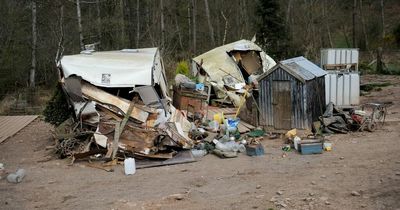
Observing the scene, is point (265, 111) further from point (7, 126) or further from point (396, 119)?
point (7, 126)

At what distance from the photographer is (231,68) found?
69.5 ft

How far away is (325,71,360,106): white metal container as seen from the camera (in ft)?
58.2

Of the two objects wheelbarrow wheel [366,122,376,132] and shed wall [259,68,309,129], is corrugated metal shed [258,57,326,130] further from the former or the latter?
wheelbarrow wheel [366,122,376,132]

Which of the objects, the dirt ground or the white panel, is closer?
the dirt ground

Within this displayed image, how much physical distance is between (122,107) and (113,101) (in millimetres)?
349

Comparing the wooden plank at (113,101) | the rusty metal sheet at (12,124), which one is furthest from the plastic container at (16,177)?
the rusty metal sheet at (12,124)

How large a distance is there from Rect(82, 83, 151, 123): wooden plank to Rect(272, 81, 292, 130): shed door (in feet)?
13.5

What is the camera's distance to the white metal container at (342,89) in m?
17.7

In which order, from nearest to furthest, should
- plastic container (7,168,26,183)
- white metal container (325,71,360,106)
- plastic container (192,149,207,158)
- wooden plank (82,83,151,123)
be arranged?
plastic container (7,168,26,183)
plastic container (192,149,207,158)
wooden plank (82,83,151,123)
white metal container (325,71,360,106)

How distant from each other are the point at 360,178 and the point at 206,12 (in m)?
25.2

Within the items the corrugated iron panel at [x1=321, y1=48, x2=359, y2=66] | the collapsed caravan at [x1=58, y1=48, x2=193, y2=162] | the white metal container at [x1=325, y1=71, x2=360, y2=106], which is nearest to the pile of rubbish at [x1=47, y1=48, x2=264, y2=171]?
the collapsed caravan at [x1=58, y1=48, x2=193, y2=162]

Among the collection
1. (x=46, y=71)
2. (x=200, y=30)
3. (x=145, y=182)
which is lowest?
(x=145, y=182)

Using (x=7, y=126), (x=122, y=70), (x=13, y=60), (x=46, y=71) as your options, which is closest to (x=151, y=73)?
(x=122, y=70)

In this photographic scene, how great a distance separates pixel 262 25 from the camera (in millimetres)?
32594
